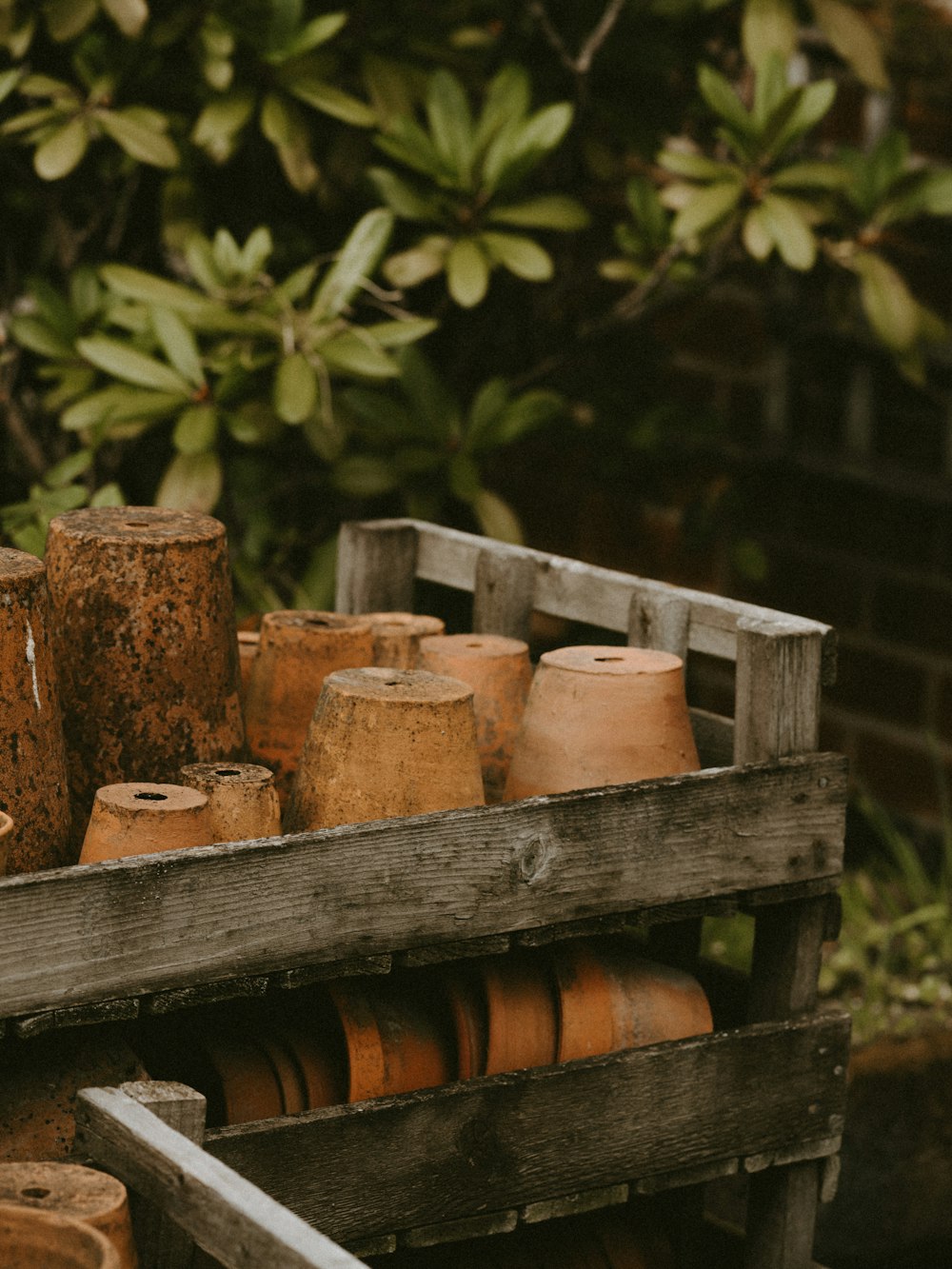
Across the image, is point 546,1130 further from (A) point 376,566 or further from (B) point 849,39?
(B) point 849,39

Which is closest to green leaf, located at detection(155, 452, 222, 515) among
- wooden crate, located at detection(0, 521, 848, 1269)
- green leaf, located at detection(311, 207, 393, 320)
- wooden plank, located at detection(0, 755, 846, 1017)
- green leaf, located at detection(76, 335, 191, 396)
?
green leaf, located at detection(76, 335, 191, 396)

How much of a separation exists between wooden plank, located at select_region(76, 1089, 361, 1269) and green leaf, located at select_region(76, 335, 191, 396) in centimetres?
120

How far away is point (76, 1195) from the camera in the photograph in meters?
1.33

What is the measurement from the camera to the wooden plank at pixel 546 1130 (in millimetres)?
1616

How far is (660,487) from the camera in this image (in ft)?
13.6

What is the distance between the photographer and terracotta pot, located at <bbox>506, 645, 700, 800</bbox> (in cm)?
183

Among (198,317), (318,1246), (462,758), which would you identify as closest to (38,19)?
(198,317)

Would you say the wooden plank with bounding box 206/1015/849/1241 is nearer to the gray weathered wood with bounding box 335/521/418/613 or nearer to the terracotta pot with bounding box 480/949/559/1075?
the terracotta pot with bounding box 480/949/559/1075

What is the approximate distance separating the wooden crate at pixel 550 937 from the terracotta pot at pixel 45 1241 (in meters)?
0.18

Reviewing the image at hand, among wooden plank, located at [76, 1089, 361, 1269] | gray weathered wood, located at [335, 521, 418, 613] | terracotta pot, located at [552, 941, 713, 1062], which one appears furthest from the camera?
gray weathered wood, located at [335, 521, 418, 613]

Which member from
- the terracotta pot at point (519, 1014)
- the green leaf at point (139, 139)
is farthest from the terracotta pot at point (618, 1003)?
the green leaf at point (139, 139)

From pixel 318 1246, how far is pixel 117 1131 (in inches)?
10.7

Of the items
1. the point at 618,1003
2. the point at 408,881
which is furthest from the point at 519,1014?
the point at 408,881

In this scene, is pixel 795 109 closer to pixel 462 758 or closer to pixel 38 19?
pixel 38 19
